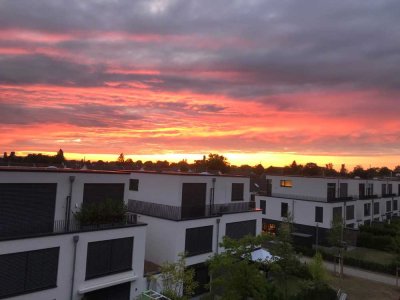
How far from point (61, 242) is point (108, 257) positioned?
3204 mm

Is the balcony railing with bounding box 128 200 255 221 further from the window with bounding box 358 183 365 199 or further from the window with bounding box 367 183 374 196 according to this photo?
the window with bounding box 367 183 374 196

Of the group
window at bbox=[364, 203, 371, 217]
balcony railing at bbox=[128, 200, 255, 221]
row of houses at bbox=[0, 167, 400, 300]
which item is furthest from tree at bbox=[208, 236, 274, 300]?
window at bbox=[364, 203, 371, 217]

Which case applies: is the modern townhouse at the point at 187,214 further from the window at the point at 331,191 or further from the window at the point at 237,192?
the window at the point at 331,191

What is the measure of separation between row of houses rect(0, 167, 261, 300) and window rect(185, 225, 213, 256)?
8cm

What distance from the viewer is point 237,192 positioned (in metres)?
31.3

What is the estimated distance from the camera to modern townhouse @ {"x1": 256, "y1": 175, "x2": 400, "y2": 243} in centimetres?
4331

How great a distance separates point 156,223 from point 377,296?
17999mm

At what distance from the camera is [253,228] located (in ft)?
101

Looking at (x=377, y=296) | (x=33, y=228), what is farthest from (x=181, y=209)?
(x=377, y=296)

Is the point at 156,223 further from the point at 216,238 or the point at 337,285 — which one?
the point at 337,285

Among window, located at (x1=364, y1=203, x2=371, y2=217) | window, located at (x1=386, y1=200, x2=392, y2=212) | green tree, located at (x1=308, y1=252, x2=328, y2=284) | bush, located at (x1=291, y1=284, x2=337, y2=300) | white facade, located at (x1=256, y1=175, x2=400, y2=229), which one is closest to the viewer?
bush, located at (x1=291, y1=284, x2=337, y2=300)

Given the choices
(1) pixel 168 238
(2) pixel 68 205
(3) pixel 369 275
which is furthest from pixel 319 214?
(2) pixel 68 205

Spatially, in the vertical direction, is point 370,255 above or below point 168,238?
below

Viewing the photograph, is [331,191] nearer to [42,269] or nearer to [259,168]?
[42,269]
